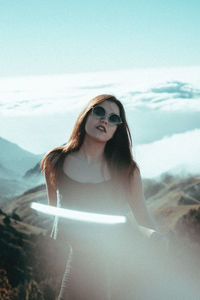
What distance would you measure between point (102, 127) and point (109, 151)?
1.04 ft

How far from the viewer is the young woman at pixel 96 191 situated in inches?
114

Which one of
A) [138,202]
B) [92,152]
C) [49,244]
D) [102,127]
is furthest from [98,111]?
[49,244]

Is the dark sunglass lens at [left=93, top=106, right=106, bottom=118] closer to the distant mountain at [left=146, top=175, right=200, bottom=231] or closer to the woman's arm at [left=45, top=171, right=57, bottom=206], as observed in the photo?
the woman's arm at [left=45, top=171, right=57, bottom=206]

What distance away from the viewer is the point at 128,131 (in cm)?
345

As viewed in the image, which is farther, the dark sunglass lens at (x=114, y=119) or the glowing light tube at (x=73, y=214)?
the dark sunglass lens at (x=114, y=119)

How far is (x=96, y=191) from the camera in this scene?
3.08m

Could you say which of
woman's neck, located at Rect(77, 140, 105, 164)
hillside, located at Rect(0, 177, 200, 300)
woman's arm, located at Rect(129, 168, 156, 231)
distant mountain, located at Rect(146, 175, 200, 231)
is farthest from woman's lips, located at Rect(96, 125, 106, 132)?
distant mountain, located at Rect(146, 175, 200, 231)

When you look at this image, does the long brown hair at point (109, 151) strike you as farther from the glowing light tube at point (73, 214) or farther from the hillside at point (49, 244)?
the hillside at point (49, 244)

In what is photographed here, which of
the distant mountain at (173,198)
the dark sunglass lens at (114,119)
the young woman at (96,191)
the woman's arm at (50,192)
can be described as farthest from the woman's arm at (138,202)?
the distant mountain at (173,198)

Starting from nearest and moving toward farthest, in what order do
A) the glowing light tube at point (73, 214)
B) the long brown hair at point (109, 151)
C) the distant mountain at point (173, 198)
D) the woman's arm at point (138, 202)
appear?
the glowing light tube at point (73, 214)
the woman's arm at point (138, 202)
the long brown hair at point (109, 151)
the distant mountain at point (173, 198)

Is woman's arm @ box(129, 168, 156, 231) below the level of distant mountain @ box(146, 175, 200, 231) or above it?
above

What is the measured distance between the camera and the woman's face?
322 centimetres

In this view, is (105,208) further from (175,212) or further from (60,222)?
(175,212)

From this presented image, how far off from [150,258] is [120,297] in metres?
0.68
